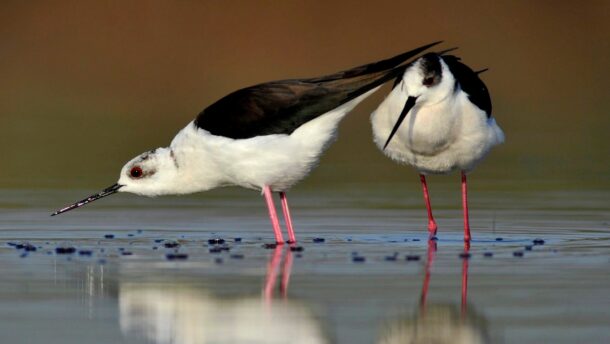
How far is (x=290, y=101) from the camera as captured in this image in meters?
9.30

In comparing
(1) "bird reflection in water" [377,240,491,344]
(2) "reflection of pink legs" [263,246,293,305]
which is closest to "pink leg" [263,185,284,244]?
(2) "reflection of pink legs" [263,246,293,305]

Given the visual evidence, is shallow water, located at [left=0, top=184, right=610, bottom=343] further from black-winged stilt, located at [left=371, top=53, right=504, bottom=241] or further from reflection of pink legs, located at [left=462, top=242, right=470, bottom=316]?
black-winged stilt, located at [left=371, top=53, right=504, bottom=241]

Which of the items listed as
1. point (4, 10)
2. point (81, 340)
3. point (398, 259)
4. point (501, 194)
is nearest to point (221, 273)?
point (398, 259)

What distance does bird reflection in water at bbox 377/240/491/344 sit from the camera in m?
5.91

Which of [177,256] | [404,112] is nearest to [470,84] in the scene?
[404,112]

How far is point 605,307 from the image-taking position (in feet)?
21.5

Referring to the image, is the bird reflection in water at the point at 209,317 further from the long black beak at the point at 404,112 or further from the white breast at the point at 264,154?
the long black beak at the point at 404,112

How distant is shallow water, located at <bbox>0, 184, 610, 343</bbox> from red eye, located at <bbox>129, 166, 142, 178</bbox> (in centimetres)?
37

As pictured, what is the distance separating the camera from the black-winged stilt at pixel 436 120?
9.68 m

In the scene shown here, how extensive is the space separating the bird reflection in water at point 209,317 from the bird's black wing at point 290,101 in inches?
80.7

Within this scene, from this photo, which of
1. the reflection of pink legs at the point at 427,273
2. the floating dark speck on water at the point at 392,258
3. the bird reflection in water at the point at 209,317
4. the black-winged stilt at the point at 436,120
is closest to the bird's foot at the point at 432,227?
the black-winged stilt at the point at 436,120

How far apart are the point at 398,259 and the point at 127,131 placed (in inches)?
412

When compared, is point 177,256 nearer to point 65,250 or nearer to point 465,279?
point 65,250

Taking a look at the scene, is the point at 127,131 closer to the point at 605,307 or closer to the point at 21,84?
the point at 21,84
